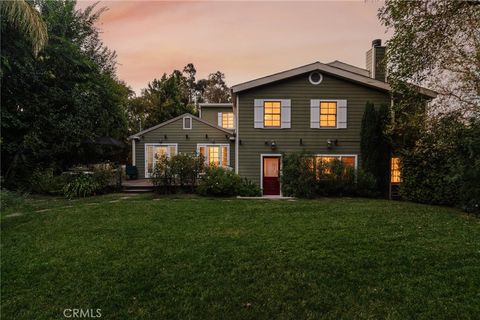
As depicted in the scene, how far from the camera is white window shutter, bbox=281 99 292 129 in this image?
11871mm

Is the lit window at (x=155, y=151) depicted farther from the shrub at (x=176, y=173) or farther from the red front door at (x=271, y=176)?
the red front door at (x=271, y=176)

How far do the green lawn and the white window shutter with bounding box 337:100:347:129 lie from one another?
6.03 m

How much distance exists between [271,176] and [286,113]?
9.96 ft

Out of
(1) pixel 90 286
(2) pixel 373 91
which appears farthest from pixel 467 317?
(2) pixel 373 91

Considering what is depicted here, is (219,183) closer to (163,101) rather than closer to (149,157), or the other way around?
(149,157)

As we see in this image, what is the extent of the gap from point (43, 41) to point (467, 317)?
10.9 metres

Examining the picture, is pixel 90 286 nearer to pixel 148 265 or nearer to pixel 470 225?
pixel 148 265

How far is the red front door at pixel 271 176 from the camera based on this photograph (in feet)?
39.7

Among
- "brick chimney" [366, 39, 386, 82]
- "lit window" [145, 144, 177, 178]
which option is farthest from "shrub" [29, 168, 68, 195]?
"brick chimney" [366, 39, 386, 82]

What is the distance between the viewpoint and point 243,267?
3779 mm

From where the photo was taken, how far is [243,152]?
39.4 feet

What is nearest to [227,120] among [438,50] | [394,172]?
[394,172]

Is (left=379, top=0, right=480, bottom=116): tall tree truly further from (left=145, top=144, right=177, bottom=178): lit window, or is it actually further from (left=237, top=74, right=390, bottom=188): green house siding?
(left=145, top=144, right=177, bottom=178): lit window

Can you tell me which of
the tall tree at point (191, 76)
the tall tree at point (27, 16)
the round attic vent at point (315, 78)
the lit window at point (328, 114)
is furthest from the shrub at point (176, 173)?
the tall tree at point (191, 76)
